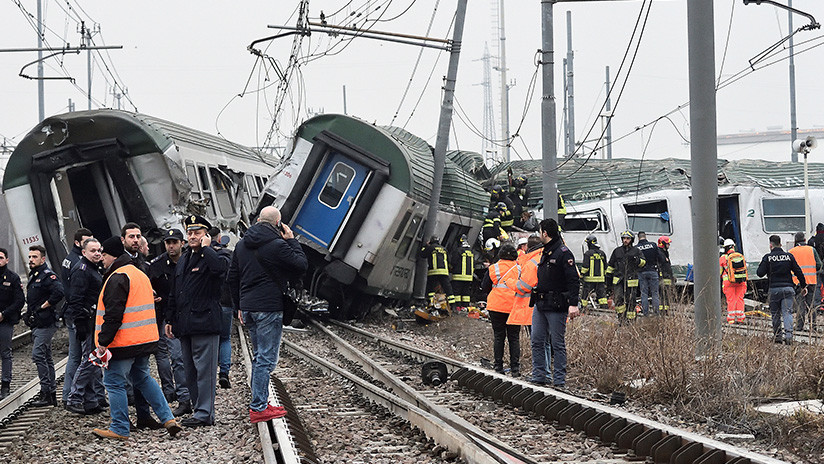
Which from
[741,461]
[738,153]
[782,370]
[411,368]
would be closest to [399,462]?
[741,461]

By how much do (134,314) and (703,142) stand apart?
606 cm

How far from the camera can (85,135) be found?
14422mm

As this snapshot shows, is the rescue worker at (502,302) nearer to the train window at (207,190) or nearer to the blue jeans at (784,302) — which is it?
the blue jeans at (784,302)

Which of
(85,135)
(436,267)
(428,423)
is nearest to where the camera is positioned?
(428,423)

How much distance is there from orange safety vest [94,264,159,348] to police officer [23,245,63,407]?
2593mm

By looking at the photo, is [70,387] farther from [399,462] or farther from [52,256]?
[52,256]

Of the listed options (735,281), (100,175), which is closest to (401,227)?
(100,175)

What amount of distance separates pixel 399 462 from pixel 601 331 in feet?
20.1

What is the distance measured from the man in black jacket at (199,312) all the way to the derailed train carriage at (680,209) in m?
16.2

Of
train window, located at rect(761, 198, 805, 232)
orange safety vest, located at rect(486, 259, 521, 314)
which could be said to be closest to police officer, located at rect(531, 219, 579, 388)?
orange safety vest, located at rect(486, 259, 521, 314)

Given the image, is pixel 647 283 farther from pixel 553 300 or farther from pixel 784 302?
pixel 553 300

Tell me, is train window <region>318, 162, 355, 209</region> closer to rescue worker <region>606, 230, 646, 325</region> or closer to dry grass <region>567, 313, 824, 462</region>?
rescue worker <region>606, 230, 646, 325</region>

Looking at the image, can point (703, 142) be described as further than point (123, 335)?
Yes

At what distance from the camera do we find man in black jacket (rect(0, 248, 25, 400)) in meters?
9.86
